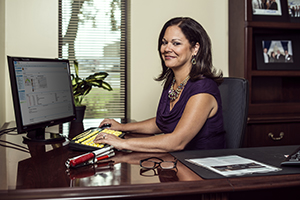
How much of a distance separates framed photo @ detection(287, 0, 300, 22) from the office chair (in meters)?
1.38

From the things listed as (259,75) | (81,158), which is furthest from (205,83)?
(259,75)

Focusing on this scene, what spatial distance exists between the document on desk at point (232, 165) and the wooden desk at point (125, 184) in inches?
2.1

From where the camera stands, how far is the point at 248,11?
2598mm

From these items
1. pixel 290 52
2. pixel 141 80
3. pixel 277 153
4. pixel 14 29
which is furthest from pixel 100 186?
pixel 290 52

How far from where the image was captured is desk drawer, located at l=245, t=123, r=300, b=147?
257cm

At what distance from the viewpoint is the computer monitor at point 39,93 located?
1487 millimetres

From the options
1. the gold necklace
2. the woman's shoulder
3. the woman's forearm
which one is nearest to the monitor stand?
the woman's forearm

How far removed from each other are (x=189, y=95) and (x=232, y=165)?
573mm

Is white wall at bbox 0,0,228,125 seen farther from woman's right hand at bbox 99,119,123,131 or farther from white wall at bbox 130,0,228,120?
woman's right hand at bbox 99,119,123,131

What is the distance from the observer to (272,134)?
8.50 ft

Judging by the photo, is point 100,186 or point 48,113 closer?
point 100,186

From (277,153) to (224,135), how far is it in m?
0.45

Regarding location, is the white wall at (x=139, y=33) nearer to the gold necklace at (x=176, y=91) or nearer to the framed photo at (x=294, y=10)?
the framed photo at (x=294, y=10)

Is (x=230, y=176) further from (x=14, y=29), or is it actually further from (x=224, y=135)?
(x=14, y=29)
